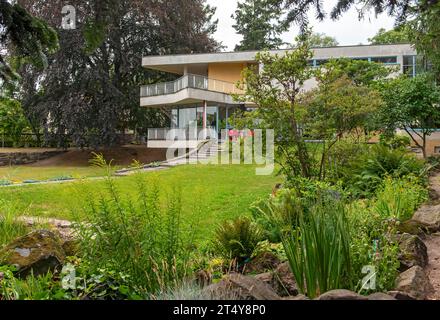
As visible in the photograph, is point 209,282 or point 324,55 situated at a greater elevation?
point 324,55

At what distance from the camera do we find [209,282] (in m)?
3.39

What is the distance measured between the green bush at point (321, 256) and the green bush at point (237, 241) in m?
1.54

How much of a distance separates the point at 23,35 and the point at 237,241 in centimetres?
315

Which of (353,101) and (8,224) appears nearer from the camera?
(8,224)

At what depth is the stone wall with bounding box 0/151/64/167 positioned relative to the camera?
98.4 ft

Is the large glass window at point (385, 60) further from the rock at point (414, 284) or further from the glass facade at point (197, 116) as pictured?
the rock at point (414, 284)

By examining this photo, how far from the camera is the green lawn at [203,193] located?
26.9 feet

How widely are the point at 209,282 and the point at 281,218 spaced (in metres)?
2.34

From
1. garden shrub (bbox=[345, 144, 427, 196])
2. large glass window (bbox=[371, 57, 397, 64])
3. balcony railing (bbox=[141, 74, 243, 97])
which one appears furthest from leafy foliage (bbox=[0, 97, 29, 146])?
garden shrub (bbox=[345, 144, 427, 196])

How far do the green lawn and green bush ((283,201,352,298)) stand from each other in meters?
3.26

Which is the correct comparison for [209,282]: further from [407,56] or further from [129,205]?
[407,56]

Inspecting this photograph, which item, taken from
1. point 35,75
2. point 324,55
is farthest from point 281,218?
point 35,75

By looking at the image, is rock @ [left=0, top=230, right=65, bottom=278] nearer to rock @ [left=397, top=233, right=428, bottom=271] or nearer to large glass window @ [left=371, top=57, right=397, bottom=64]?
rock @ [left=397, top=233, right=428, bottom=271]

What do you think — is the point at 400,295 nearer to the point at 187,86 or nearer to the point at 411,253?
the point at 411,253
